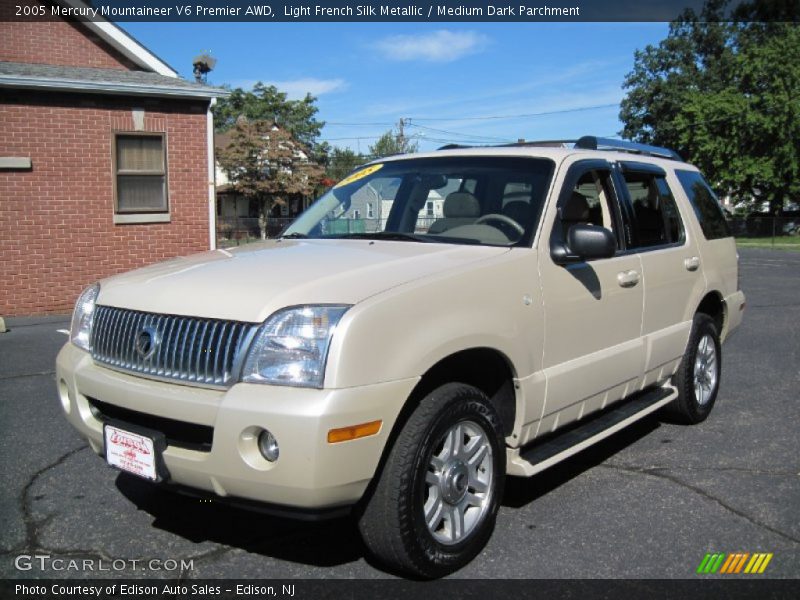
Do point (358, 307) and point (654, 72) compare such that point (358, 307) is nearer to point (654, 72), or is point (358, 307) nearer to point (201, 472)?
point (201, 472)

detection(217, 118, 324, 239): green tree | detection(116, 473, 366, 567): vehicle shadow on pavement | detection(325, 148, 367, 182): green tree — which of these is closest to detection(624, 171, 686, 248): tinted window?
detection(116, 473, 366, 567): vehicle shadow on pavement

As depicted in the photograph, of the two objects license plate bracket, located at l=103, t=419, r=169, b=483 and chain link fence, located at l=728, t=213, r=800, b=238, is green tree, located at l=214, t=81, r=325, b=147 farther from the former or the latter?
license plate bracket, located at l=103, t=419, r=169, b=483

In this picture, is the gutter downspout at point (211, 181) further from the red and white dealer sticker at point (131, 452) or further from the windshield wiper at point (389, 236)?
the red and white dealer sticker at point (131, 452)

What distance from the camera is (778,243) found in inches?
1455

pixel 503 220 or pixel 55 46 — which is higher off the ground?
pixel 55 46

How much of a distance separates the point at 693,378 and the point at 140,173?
1025 centimetres

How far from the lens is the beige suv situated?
9.26ft

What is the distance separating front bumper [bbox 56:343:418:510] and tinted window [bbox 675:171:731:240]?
3634 mm

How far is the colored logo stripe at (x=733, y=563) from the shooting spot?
3336mm

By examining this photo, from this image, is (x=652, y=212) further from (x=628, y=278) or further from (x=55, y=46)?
(x=55, y=46)

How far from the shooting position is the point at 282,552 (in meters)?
3.54

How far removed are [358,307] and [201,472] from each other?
0.87 m

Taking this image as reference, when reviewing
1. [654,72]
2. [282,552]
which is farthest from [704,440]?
[654,72]

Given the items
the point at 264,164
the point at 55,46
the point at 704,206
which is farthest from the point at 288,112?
the point at 704,206
